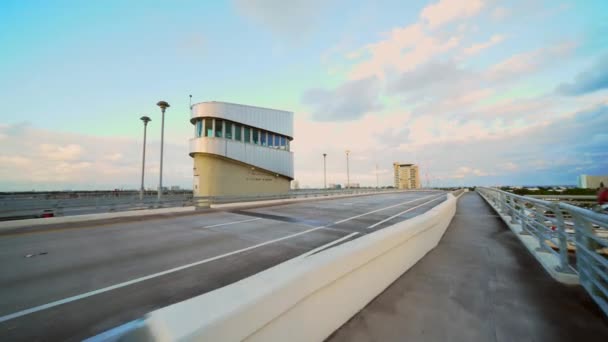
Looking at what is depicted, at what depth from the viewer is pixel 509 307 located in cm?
306

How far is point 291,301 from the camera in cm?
201

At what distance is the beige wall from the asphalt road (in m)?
14.5

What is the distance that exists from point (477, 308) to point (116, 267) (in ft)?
22.5

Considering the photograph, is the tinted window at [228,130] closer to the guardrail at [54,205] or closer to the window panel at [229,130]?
the window panel at [229,130]

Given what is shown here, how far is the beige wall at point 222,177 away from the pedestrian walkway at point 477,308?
2243cm

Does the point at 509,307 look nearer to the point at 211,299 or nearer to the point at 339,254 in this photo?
the point at 339,254

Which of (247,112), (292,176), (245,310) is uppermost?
(247,112)

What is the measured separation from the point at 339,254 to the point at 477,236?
674 centimetres

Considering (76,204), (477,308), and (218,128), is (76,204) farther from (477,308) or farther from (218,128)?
(477,308)

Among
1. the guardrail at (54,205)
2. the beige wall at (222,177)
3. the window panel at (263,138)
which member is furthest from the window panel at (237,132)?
the guardrail at (54,205)

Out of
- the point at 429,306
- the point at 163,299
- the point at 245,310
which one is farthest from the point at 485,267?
the point at 163,299

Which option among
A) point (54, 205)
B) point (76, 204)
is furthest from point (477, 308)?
point (76, 204)

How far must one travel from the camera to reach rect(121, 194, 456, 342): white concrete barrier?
1.40 meters

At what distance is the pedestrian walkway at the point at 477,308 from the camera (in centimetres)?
254
